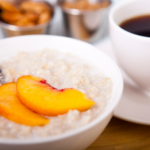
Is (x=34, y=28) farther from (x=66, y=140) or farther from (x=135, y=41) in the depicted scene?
(x=66, y=140)

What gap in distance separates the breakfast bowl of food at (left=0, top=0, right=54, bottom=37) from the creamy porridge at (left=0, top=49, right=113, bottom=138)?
0.78m

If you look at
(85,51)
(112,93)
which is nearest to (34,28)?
(85,51)

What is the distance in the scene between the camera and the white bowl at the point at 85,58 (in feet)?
2.18

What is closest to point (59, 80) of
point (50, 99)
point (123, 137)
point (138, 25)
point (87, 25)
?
point (50, 99)

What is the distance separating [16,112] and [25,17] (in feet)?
4.33

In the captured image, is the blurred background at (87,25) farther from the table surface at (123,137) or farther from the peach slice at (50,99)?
the peach slice at (50,99)

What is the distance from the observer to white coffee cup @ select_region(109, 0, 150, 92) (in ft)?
3.61

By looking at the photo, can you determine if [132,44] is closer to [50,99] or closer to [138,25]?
[138,25]

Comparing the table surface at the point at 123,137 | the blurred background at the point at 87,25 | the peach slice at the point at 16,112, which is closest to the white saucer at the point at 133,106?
the table surface at the point at 123,137

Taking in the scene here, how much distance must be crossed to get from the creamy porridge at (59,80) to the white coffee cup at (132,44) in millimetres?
215

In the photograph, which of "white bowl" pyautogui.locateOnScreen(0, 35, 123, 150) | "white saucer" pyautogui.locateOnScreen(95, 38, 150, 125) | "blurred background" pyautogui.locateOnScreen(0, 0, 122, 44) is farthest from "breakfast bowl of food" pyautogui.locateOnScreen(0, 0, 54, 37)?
"white saucer" pyautogui.locateOnScreen(95, 38, 150, 125)

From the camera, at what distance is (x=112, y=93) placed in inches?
34.6

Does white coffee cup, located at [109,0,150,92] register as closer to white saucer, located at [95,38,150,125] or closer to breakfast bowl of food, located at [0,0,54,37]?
white saucer, located at [95,38,150,125]

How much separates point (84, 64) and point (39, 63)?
0.19 m
